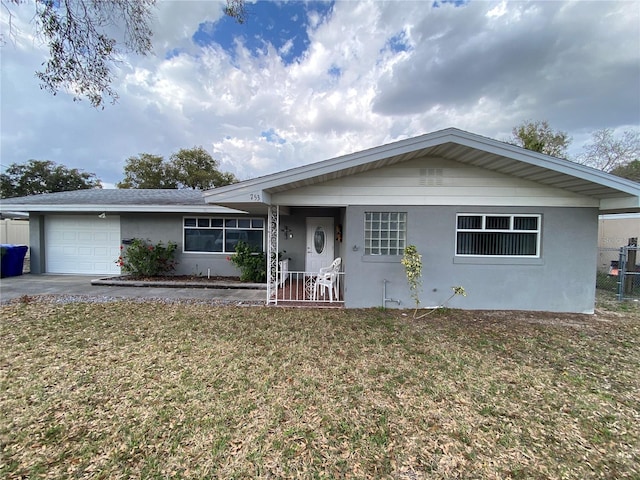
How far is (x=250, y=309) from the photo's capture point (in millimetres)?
6336

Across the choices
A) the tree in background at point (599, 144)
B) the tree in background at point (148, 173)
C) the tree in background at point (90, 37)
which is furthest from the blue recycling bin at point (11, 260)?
the tree in background at point (599, 144)

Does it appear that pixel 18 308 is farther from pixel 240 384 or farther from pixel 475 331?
pixel 475 331

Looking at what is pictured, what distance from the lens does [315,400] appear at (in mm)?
2973

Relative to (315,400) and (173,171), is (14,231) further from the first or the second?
(315,400)

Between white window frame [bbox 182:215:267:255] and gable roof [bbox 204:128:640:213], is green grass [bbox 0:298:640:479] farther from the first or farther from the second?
white window frame [bbox 182:215:267:255]

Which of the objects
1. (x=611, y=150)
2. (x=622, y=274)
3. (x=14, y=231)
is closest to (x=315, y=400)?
(x=622, y=274)

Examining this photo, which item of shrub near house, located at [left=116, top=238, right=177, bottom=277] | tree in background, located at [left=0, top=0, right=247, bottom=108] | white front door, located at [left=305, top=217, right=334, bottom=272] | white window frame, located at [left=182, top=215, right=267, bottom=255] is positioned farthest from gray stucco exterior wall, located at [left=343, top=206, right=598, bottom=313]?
shrub near house, located at [left=116, top=238, right=177, bottom=277]

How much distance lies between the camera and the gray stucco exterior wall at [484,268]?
6211mm

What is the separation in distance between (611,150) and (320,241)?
84.5ft

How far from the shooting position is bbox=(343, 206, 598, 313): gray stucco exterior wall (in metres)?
6.21

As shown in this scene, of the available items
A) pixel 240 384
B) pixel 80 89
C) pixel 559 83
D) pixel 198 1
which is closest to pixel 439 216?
pixel 240 384

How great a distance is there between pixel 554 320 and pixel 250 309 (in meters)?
6.44

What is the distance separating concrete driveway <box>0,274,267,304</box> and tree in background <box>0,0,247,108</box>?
4.73 metres

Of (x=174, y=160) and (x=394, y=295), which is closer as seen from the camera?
(x=394, y=295)
